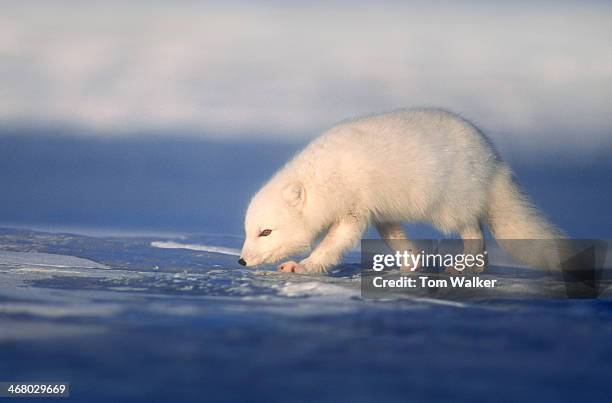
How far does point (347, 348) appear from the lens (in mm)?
3395

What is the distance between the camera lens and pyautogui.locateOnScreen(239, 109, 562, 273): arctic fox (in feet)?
18.8

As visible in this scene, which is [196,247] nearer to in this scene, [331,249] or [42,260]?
[42,260]

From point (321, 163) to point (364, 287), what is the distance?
1196mm

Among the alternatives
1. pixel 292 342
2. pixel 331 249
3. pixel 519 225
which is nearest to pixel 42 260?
pixel 331 249

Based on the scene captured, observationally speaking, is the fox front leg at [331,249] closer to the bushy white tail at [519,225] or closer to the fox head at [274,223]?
the fox head at [274,223]

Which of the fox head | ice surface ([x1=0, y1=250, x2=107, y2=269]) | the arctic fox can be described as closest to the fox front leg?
the arctic fox

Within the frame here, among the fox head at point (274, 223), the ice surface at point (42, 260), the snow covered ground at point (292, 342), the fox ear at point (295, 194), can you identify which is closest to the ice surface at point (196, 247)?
the ice surface at point (42, 260)

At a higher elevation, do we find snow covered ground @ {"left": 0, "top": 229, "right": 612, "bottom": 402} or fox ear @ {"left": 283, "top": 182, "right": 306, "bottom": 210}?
fox ear @ {"left": 283, "top": 182, "right": 306, "bottom": 210}

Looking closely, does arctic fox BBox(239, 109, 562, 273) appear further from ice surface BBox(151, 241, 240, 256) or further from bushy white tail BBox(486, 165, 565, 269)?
ice surface BBox(151, 241, 240, 256)

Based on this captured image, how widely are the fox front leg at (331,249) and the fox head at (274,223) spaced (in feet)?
0.50

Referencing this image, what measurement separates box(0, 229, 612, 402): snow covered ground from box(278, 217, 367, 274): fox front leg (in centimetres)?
58

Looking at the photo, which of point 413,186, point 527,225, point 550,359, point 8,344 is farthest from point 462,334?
point 527,225

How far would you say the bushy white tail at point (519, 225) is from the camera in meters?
5.98

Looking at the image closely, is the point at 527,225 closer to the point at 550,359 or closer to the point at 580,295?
the point at 580,295
